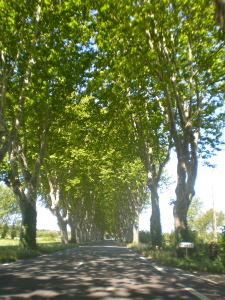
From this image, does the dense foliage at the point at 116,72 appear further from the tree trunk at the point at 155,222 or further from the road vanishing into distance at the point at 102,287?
the road vanishing into distance at the point at 102,287

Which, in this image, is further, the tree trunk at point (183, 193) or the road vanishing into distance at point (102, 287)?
the tree trunk at point (183, 193)

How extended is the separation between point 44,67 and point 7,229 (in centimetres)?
5241

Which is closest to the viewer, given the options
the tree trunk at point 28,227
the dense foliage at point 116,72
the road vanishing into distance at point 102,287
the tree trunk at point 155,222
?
the road vanishing into distance at point 102,287

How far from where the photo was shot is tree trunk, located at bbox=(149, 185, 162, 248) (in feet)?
61.4

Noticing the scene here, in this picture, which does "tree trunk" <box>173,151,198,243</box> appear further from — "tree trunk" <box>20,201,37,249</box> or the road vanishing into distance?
"tree trunk" <box>20,201,37,249</box>

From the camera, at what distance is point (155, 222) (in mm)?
19000

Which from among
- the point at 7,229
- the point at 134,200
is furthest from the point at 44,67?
the point at 7,229

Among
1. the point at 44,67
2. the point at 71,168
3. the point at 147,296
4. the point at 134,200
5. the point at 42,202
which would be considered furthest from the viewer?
the point at 42,202

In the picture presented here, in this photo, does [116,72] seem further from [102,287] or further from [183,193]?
[102,287]

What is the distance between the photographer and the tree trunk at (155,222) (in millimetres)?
18705

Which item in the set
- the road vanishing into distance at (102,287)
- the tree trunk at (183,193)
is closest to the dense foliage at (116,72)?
the tree trunk at (183,193)

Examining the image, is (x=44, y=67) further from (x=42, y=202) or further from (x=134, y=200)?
(x=42, y=202)

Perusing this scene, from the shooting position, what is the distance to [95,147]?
21016 mm

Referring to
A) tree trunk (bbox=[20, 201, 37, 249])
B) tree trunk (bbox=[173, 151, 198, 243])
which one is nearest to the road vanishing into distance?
tree trunk (bbox=[173, 151, 198, 243])
